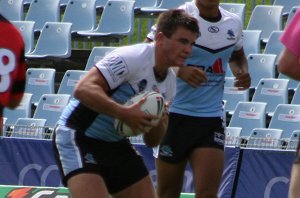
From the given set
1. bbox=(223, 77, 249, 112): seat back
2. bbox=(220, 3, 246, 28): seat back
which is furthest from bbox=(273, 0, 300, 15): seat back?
bbox=(223, 77, 249, 112): seat back

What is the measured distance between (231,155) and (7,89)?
3848 millimetres

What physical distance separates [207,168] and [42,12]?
741 centimetres

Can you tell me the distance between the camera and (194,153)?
24.4 feet

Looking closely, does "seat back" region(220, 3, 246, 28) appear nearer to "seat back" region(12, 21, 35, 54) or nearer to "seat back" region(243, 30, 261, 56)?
"seat back" region(243, 30, 261, 56)

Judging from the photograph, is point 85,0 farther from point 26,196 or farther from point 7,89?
point 7,89

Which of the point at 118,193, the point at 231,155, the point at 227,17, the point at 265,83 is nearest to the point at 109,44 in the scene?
the point at 265,83

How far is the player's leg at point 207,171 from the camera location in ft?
24.0

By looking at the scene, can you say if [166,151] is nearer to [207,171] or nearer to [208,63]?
[207,171]

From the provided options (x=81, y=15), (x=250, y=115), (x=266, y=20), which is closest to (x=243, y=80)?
(x=250, y=115)

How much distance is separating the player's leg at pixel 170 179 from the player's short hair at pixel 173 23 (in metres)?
1.37

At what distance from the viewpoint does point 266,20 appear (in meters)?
13.1

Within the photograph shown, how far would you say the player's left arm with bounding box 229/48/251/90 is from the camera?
751 centimetres

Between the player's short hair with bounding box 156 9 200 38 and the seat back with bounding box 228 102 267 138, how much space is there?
187 inches

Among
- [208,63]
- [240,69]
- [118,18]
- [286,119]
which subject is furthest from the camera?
[118,18]
